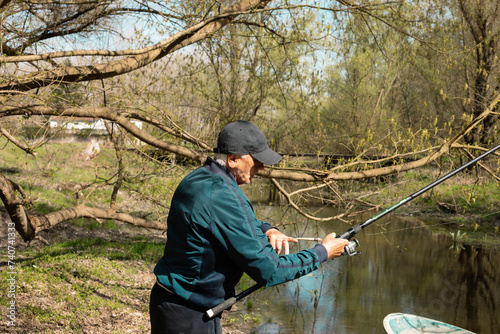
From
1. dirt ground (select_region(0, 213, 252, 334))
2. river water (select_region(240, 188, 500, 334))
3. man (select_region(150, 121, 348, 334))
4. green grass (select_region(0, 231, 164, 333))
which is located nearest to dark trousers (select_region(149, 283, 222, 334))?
man (select_region(150, 121, 348, 334))

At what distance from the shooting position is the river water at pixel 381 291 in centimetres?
777

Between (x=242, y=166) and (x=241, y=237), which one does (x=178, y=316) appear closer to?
(x=241, y=237)

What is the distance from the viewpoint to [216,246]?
2242mm

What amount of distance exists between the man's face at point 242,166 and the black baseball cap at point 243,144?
0.04 meters

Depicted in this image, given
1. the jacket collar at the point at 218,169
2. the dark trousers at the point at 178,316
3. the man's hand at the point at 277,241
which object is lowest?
the dark trousers at the point at 178,316

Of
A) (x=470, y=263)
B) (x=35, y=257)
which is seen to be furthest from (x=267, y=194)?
(x=35, y=257)

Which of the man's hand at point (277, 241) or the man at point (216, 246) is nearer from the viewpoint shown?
the man at point (216, 246)

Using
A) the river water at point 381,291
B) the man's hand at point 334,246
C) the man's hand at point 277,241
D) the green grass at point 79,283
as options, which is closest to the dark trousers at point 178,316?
the man's hand at point 277,241

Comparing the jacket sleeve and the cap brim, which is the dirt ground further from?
the cap brim

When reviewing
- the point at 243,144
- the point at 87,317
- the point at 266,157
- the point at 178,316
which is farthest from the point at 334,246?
the point at 87,317

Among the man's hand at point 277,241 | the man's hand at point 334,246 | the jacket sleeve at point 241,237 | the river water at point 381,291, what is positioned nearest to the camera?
the jacket sleeve at point 241,237

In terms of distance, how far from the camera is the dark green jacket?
2170 mm

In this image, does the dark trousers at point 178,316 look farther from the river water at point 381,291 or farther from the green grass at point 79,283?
the river water at point 381,291

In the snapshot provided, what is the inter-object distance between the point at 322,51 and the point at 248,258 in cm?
648
